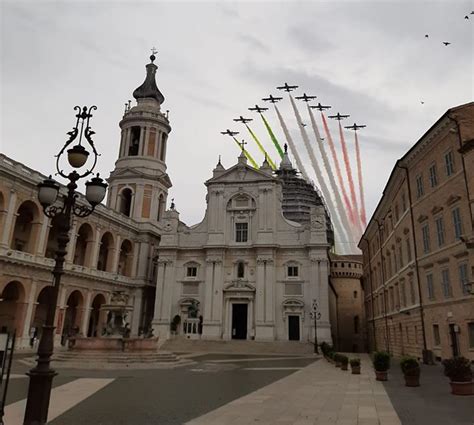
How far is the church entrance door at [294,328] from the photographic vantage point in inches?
1929

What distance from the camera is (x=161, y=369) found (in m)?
22.3

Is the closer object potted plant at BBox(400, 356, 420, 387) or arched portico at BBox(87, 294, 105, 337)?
potted plant at BBox(400, 356, 420, 387)

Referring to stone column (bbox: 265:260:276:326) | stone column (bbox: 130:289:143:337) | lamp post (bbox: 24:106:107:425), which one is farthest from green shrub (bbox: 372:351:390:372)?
stone column (bbox: 130:289:143:337)

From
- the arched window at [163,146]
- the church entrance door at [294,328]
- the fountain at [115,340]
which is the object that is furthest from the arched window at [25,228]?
the church entrance door at [294,328]

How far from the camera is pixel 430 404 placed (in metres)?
12.0

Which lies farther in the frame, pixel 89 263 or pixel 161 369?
pixel 89 263

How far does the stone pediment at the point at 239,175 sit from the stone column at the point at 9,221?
84.7ft

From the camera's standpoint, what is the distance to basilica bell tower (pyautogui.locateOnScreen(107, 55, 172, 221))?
59.1 metres

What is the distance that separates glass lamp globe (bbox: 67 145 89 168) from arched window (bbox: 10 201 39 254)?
32605 mm

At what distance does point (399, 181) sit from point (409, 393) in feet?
68.3

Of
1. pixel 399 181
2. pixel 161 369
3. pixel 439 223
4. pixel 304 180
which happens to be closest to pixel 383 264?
pixel 399 181

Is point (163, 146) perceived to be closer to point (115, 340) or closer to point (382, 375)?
point (115, 340)

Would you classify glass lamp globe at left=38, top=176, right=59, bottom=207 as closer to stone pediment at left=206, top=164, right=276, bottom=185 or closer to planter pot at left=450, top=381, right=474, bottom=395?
planter pot at left=450, top=381, right=474, bottom=395

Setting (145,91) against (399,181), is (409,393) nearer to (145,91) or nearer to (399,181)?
(399,181)
